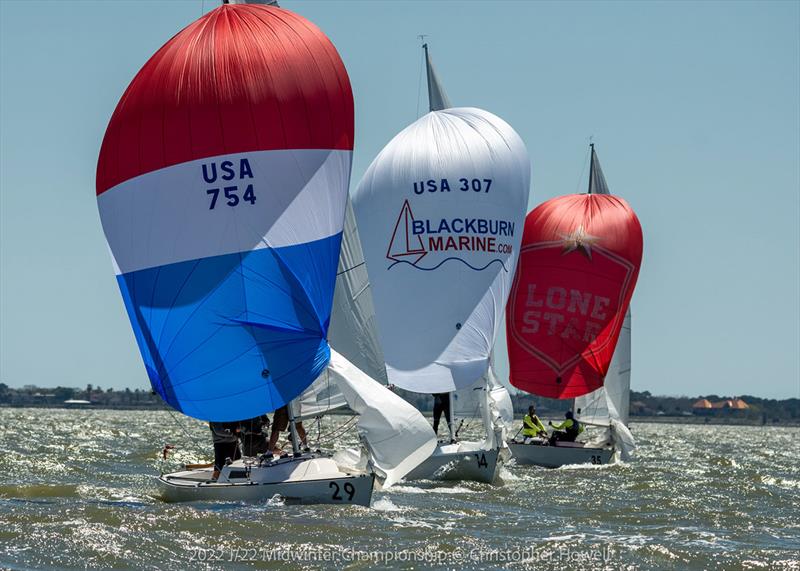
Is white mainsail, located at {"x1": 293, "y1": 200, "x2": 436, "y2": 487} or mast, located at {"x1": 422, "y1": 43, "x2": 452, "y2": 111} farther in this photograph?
mast, located at {"x1": 422, "y1": 43, "x2": 452, "y2": 111}

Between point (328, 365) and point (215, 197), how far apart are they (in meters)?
2.59

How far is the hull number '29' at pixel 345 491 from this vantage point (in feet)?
51.1

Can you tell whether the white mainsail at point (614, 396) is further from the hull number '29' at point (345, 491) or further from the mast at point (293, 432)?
the hull number '29' at point (345, 491)

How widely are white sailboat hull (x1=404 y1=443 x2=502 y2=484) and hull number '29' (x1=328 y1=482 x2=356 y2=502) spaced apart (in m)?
4.96

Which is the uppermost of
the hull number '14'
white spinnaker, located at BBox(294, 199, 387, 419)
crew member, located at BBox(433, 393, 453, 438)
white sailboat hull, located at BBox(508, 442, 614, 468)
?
the hull number '14'

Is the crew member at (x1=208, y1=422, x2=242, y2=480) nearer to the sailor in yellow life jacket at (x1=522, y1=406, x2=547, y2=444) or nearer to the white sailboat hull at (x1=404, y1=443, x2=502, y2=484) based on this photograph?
the white sailboat hull at (x1=404, y1=443, x2=502, y2=484)

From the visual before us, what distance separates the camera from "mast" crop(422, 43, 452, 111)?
2453 cm

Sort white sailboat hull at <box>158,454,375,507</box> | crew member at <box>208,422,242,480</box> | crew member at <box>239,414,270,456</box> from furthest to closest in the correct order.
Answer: crew member at <box>239,414,270,456</box> → crew member at <box>208,422,242,480</box> → white sailboat hull at <box>158,454,375,507</box>

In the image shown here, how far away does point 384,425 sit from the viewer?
16.1m

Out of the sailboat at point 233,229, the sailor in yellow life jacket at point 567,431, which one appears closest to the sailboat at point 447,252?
the sailor in yellow life jacket at point 567,431

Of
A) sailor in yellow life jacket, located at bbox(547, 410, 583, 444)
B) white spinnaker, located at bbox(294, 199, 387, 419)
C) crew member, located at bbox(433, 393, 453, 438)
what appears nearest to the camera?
white spinnaker, located at bbox(294, 199, 387, 419)

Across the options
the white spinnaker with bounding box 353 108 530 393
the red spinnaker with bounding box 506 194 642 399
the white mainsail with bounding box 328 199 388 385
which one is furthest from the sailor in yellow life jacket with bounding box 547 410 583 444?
the white mainsail with bounding box 328 199 388 385

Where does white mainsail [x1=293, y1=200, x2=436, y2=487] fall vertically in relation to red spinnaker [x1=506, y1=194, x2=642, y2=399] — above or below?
below

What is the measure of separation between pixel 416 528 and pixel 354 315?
4488 millimetres
